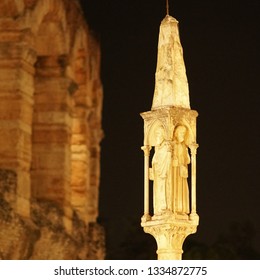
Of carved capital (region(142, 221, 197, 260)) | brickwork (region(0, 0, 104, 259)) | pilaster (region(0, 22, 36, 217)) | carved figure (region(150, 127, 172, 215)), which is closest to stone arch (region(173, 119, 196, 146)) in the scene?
carved figure (region(150, 127, 172, 215))

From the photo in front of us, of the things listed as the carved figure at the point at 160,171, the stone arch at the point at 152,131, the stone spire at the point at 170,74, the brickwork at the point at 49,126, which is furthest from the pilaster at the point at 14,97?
the carved figure at the point at 160,171

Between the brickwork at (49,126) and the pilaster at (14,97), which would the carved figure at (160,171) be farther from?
the pilaster at (14,97)

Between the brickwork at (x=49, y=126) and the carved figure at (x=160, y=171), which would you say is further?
the brickwork at (x=49, y=126)

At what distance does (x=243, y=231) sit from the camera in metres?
40.2

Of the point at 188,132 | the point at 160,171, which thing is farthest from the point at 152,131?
the point at 160,171

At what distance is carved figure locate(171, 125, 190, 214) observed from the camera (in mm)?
14969

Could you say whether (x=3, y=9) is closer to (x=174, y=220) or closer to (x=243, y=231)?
(x=174, y=220)

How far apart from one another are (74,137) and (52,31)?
3.26 meters

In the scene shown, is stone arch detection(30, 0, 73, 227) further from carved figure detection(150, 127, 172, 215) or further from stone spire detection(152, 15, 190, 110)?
carved figure detection(150, 127, 172, 215)

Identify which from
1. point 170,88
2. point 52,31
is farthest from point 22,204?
point 170,88

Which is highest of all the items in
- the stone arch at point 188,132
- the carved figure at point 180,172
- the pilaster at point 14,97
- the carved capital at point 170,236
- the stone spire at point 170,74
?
the pilaster at point 14,97

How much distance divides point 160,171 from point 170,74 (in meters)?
1.06

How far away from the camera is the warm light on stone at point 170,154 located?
14.8 meters

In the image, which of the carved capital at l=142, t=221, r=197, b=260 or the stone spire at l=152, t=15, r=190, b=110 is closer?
the carved capital at l=142, t=221, r=197, b=260
